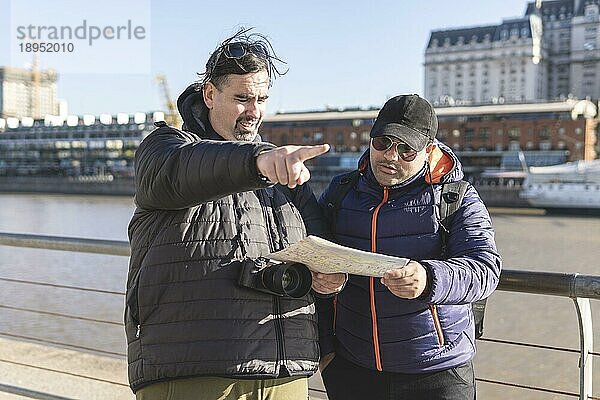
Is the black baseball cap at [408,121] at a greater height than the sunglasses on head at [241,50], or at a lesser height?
lesser

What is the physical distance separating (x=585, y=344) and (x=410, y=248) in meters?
0.55

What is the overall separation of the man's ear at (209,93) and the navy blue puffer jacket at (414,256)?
1.54 feet

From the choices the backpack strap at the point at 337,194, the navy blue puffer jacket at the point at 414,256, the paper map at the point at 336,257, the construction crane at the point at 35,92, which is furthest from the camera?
the construction crane at the point at 35,92

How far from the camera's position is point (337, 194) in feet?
6.16

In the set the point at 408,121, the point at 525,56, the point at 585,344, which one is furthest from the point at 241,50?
the point at 525,56

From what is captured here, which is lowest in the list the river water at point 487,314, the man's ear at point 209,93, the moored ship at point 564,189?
the river water at point 487,314

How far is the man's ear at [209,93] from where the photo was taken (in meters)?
1.57

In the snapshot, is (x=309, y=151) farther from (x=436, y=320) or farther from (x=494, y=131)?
(x=494, y=131)

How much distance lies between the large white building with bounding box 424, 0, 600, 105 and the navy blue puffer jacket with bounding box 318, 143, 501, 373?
282 ft

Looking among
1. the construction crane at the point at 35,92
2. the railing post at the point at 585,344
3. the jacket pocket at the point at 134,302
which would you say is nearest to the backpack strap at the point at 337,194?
the jacket pocket at the point at 134,302

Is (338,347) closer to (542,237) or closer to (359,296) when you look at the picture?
(359,296)

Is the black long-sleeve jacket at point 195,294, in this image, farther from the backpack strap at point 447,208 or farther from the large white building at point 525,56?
the large white building at point 525,56

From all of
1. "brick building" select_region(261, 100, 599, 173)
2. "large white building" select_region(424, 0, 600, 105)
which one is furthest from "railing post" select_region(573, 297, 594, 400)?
"large white building" select_region(424, 0, 600, 105)

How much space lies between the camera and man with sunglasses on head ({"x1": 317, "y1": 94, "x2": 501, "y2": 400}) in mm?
1705
